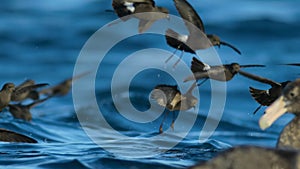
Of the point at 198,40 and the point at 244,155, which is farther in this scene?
the point at 198,40

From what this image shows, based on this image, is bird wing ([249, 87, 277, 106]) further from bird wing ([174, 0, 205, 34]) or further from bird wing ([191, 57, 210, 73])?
bird wing ([174, 0, 205, 34])

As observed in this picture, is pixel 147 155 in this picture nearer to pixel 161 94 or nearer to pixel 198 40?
pixel 161 94

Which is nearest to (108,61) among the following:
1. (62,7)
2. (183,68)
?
(183,68)

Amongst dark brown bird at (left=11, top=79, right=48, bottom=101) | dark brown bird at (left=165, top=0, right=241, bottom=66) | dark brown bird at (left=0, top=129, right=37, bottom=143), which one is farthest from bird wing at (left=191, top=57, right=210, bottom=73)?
dark brown bird at (left=11, top=79, right=48, bottom=101)

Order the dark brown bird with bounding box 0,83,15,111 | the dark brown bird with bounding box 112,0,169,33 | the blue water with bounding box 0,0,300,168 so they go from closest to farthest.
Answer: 1. the dark brown bird with bounding box 112,0,169,33
2. the blue water with bounding box 0,0,300,168
3. the dark brown bird with bounding box 0,83,15,111

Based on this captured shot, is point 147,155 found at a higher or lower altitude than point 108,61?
lower
